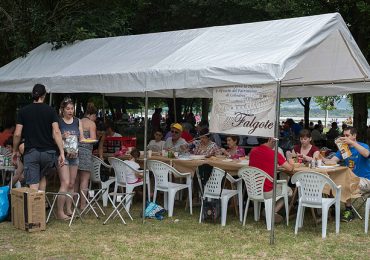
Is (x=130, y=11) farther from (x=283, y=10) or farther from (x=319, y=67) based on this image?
(x=319, y=67)

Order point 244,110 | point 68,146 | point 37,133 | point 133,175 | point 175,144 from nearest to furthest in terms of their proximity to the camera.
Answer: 1. point 244,110
2. point 37,133
3. point 68,146
4. point 133,175
5. point 175,144

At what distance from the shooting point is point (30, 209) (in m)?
6.54

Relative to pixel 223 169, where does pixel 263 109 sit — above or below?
above

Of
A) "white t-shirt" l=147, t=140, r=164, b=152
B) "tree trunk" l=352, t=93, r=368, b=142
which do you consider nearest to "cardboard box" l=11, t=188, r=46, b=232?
"white t-shirt" l=147, t=140, r=164, b=152

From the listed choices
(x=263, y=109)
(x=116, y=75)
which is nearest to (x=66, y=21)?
(x=116, y=75)

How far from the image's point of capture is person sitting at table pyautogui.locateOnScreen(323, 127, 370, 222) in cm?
721

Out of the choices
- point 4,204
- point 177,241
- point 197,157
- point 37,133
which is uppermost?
point 37,133

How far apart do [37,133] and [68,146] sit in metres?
0.49

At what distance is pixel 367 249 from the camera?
5.92 meters

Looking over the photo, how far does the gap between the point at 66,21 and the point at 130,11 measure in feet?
10.8

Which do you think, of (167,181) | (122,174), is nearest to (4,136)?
(122,174)

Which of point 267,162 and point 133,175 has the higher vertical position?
point 267,162

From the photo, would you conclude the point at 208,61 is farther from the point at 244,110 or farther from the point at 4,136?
the point at 4,136

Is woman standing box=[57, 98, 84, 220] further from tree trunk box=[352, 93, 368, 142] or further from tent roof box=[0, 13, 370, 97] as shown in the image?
tree trunk box=[352, 93, 368, 142]
